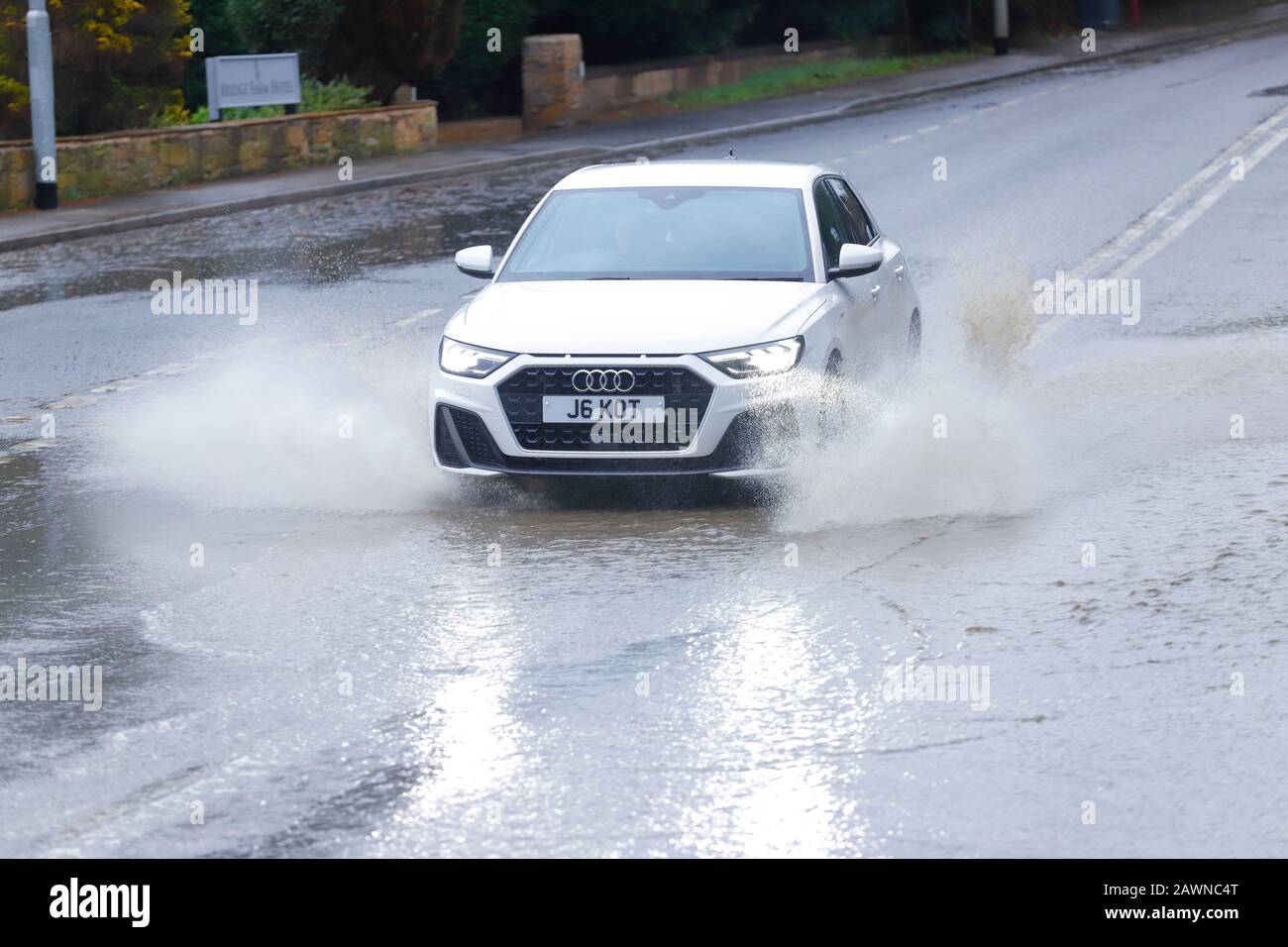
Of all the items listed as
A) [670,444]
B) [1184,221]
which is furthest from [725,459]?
[1184,221]

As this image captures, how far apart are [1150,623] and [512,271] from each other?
4.28 metres

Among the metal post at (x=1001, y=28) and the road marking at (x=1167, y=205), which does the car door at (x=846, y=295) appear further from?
the metal post at (x=1001, y=28)

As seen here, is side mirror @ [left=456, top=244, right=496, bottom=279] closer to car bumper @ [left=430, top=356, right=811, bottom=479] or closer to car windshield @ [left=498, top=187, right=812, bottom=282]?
car windshield @ [left=498, top=187, right=812, bottom=282]

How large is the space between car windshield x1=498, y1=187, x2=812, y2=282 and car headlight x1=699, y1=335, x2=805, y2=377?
863 mm

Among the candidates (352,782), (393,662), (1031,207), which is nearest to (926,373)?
(393,662)

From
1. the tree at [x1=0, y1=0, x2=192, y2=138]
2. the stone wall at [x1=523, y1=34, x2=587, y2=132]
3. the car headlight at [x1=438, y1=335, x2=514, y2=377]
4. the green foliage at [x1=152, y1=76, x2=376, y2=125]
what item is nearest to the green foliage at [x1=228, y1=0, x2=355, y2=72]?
the green foliage at [x1=152, y1=76, x2=376, y2=125]

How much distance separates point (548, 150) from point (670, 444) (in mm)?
21659

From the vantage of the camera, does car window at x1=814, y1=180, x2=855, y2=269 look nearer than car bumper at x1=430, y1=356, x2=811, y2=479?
No

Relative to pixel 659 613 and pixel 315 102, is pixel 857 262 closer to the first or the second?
pixel 659 613

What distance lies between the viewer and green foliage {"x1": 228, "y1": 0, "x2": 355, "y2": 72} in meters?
31.0

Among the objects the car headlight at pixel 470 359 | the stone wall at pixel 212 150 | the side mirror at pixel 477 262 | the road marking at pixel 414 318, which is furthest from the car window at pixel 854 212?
the stone wall at pixel 212 150

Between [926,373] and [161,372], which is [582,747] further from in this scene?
[161,372]

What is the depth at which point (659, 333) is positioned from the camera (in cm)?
920

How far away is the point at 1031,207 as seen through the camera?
21.7m
